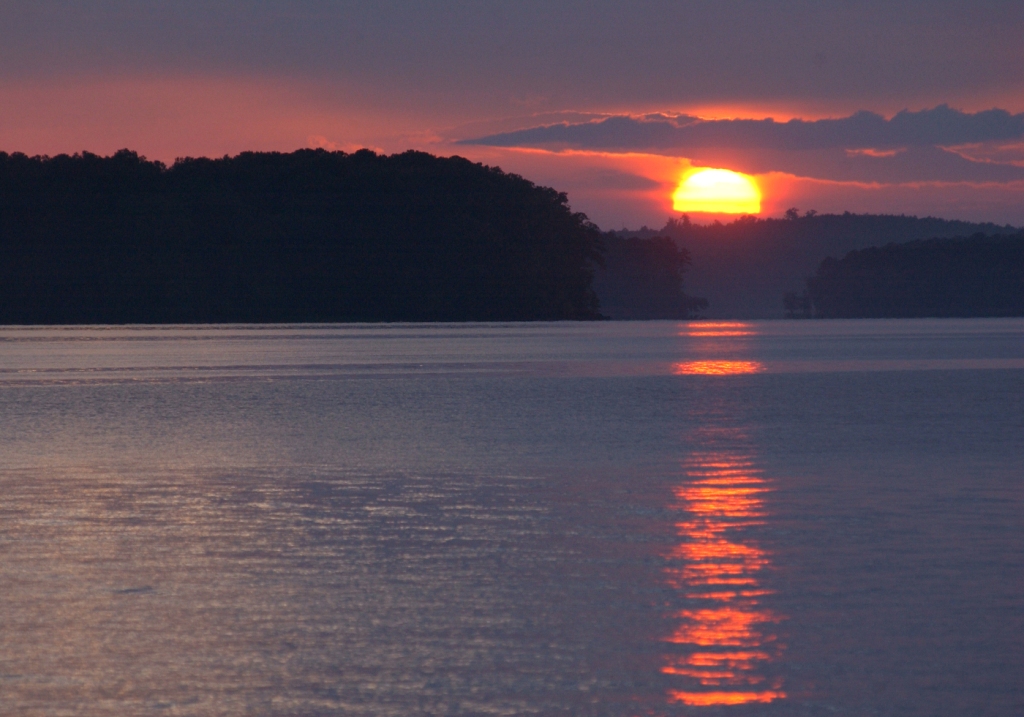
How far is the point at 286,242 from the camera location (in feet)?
547

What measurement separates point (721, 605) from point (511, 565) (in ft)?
7.41

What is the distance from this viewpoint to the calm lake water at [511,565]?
8.73 m

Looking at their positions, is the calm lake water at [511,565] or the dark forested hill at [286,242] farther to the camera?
the dark forested hill at [286,242]

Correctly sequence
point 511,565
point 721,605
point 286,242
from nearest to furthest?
point 721,605 < point 511,565 < point 286,242

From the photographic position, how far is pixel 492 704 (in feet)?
27.2

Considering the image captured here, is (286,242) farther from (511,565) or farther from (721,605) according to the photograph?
(721,605)

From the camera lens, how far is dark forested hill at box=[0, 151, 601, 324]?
160625 millimetres

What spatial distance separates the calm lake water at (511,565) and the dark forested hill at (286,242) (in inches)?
5392

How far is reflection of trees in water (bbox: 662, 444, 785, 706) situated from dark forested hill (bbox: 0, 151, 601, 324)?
149625mm

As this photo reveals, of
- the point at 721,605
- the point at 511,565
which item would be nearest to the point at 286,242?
the point at 511,565

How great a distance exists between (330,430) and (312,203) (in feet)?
485

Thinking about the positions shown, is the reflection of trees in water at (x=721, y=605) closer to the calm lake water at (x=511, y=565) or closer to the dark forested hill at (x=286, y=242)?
the calm lake water at (x=511, y=565)

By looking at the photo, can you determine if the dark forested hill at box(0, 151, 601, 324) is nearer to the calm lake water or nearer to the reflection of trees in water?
the calm lake water

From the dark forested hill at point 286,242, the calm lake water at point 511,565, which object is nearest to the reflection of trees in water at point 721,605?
the calm lake water at point 511,565
